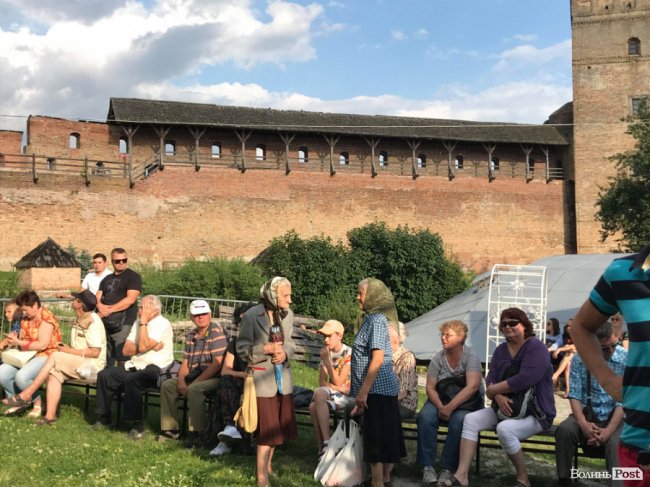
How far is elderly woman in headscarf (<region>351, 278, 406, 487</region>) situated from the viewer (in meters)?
4.08

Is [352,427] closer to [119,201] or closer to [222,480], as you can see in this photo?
[222,480]

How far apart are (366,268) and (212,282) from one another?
563cm

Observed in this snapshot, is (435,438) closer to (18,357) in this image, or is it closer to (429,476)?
(429,476)

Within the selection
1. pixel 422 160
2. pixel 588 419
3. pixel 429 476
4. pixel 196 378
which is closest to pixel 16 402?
pixel 196 378

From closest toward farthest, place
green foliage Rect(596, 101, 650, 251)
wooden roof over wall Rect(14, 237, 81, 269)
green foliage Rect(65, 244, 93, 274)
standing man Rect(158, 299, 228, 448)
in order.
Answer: standing man Rect(158, 299, 228, 448)
wooden roof over wall Rect(14, 237, 81, 269)
green foliage Rect(596, 101, 650, 251)
green foliage Rect(65, 244, 93, 274)

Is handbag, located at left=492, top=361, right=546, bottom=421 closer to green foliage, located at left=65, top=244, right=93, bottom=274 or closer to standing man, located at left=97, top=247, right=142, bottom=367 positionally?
standing man, located at left=97, top=247, right=142, bottom=367

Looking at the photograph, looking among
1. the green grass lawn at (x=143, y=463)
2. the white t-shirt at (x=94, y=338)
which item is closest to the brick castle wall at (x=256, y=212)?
the white t-shirt at (x=94, y=338)

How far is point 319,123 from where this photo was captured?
27203mm

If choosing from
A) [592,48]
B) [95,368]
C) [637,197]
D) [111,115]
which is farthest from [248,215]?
[95,368]

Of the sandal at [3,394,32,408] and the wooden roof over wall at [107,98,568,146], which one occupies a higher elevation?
the wooden roof over wall at [107,98,568,146]

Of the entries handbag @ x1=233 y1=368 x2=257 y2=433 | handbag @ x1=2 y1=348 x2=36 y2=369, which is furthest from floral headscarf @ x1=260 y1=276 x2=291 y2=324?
handbag @ x1=2 y1=348 x2=36 y2=369

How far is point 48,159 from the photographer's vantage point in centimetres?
2338

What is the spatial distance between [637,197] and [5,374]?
18.7 m

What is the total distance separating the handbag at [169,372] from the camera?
Answer: 544 centimetres
